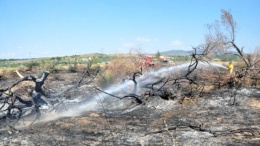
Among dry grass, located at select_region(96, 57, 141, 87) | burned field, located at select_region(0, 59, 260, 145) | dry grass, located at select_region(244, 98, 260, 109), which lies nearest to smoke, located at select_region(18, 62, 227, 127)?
burned field, located at select_region(0, 59, 260, 145)

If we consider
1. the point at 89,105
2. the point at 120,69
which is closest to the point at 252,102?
the point at 89,105

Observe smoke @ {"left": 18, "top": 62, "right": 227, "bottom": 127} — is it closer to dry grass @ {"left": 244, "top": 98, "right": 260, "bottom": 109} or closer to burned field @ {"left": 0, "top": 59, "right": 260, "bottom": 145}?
burned field @ {"left": 0, "top": 59, "right": 260, "bottom": 145}

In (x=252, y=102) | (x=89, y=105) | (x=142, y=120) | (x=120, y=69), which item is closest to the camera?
(x=142, y=120)

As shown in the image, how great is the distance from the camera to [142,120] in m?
11.6

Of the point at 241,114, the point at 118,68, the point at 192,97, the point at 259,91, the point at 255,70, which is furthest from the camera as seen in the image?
the point at 118,68

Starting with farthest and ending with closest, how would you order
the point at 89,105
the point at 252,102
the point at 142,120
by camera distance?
the point at 252,102
the point at 89,105
the point at 142,120

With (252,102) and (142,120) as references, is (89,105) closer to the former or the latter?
(142,120)

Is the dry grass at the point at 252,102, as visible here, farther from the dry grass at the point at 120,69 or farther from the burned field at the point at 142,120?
the dry grass at the point at 120,69

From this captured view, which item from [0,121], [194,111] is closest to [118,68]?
[194,111]

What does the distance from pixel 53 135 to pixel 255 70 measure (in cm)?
1617

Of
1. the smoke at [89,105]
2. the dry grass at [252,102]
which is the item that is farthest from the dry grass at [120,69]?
the dry grass at [252,102]

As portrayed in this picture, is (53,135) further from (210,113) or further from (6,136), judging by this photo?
(210,113)

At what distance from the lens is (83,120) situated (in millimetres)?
11344

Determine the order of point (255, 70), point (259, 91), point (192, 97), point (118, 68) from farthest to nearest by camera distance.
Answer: point (118, 68) → point (255, 70) → point (259, 91) → point (192, 97)
